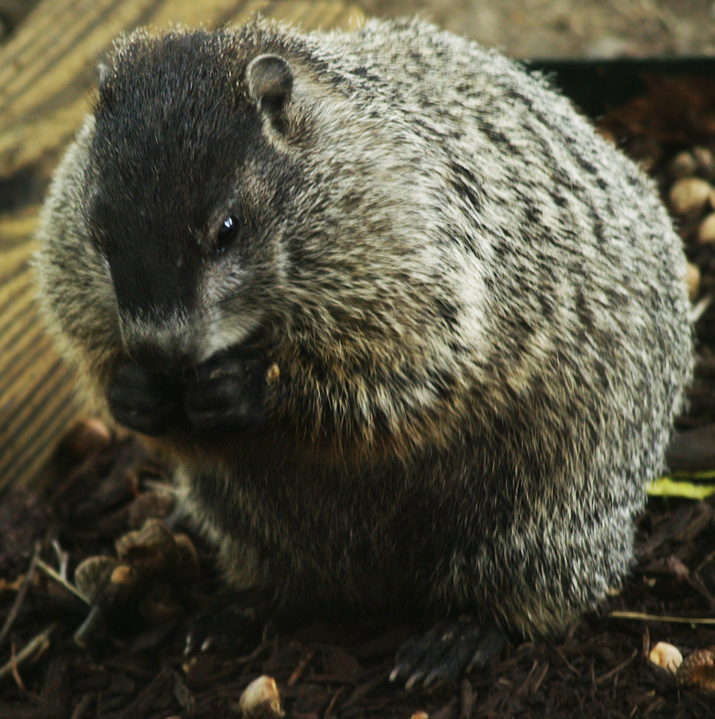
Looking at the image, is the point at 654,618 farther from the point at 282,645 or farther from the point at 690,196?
the point at 690,196

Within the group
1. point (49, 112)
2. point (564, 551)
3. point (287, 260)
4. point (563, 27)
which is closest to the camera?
point (287, 260)

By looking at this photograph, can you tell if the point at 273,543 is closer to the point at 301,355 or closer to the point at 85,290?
the point at 301,355

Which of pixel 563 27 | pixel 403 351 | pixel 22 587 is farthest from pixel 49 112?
pixel 563 27

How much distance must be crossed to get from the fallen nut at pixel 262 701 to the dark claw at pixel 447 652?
387mm

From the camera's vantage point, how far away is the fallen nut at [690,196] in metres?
4.91

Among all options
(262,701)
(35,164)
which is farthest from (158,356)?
(35,164)

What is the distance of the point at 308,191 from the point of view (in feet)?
8.86

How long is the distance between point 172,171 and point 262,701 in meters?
1.59

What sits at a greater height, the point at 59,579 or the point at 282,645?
the point at 59,579

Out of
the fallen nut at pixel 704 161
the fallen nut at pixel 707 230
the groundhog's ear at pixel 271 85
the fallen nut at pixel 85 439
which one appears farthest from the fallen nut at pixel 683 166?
the fallen nut at pixel 85 439

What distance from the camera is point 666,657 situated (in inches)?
116

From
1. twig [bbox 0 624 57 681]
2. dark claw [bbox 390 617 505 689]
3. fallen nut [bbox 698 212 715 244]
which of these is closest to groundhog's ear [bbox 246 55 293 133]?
dark claw [bbox 390 617 505 689]

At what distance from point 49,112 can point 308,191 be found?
2.19 m

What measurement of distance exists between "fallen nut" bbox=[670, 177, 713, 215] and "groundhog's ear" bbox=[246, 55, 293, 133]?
9.54ft
